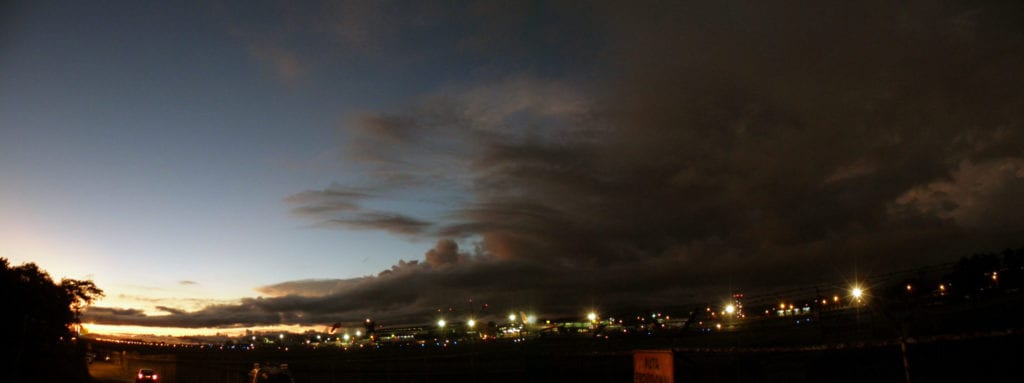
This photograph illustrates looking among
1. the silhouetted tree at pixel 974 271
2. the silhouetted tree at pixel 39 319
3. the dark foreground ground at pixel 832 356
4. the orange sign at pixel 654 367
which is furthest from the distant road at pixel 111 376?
the silhouetted tree at pixel 974 271

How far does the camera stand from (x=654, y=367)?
38.8 feet

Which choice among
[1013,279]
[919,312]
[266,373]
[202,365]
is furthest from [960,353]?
[202,365]

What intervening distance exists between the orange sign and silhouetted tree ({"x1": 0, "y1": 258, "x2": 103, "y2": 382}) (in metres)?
40.5

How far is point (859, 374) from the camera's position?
2267 cm

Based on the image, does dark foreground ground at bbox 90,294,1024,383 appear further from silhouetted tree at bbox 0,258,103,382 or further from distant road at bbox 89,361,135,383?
distant road at bbox 89,361,135,383

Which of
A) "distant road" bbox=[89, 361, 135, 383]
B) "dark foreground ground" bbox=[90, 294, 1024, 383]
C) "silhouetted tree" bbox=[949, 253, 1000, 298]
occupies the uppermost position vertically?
"silhouetted tree" bbox=[949, 253, 1000, 298]

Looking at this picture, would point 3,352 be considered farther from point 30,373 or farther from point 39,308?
point 39,308

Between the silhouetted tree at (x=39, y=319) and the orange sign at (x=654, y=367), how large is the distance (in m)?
40.5

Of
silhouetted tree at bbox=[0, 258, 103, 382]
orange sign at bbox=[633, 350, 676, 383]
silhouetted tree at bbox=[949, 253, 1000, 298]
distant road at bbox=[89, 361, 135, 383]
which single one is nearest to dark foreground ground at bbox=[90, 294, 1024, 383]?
orange sign at bbox=[633, 350, 676, 383]

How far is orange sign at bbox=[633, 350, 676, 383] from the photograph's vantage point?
11188 millimetres

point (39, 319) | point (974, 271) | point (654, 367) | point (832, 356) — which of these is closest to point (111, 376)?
point (39, 319)

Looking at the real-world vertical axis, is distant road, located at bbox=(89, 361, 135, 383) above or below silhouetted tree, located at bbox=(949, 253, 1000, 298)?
below

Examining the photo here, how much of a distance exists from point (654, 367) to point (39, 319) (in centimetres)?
5392

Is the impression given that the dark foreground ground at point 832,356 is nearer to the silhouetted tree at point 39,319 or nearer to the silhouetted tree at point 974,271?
the silhouetted tree at point 39,319
